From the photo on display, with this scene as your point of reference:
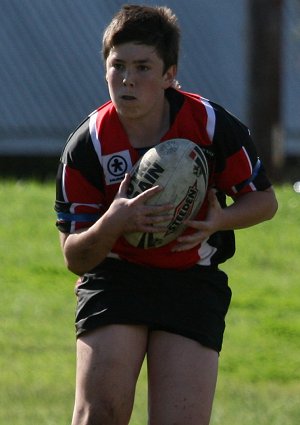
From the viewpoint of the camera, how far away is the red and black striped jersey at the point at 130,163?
17.9ft

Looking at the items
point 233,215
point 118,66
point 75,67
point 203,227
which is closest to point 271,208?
point 233,215

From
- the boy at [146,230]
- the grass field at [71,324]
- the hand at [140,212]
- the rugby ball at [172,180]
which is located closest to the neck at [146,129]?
the boy at [146,230]

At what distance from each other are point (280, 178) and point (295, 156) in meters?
4.05

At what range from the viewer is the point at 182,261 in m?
5.57

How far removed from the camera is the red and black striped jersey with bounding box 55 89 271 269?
5.47 metres

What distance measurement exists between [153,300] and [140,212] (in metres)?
0.46

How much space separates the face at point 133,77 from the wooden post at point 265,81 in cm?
1037

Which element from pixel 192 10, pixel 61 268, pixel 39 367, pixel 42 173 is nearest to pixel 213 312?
pixel 39 367

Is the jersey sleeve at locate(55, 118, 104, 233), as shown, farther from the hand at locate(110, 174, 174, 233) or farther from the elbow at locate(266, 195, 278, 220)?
the elbow at locate(266, 195, 278, 220)

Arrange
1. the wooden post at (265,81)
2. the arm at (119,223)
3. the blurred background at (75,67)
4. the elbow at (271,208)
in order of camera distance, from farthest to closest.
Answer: the blurred background at (75,67) < the wooden post at (265,81) < the elbow at (271,208) < the arm at (119,223)

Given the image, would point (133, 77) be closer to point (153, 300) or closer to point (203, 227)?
point (203, 227)

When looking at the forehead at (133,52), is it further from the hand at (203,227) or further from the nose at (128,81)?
the hand at (203,227)

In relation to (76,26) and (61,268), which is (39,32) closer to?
(76,26)

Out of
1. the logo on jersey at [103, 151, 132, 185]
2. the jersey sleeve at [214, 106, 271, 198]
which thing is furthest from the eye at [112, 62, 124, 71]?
the jersey sleeve at [214, 106, 271, 198]
